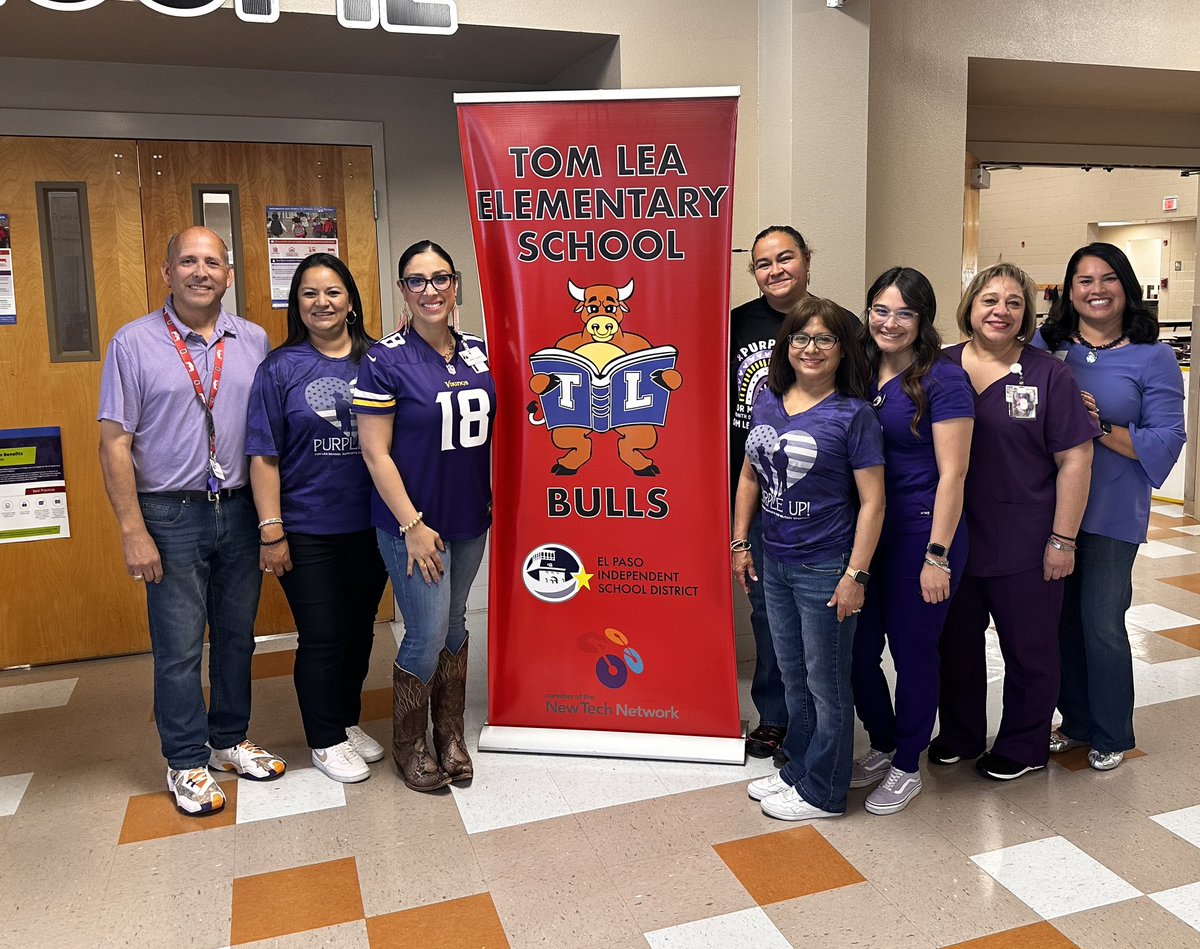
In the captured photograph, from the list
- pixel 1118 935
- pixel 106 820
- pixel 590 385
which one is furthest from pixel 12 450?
pixel 1118 935

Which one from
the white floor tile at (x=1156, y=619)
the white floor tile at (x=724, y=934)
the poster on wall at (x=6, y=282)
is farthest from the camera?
the white floor tile at (x=1156, y=619)

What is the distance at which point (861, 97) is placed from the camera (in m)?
3.62

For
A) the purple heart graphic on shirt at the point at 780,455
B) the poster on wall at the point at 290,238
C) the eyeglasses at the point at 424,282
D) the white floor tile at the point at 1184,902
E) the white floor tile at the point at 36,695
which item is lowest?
the white floor tile at the point at 1184,902

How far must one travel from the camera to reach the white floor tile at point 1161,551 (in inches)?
212

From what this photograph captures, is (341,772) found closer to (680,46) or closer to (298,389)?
(298,389)

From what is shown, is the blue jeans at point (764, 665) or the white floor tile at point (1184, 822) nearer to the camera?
the white floor tile at point (1184, 822)

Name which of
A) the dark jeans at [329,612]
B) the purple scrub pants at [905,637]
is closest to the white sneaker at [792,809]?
the purple scrub pants at [905,637]

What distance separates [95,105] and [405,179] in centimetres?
121

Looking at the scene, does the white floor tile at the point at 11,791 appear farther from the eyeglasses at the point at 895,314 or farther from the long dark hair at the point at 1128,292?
the long dark hair at the point at 1128,292

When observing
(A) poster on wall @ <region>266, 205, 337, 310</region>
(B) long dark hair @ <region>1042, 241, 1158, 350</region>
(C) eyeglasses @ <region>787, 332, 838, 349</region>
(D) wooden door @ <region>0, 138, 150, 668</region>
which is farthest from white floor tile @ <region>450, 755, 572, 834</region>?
(A) poster on wall @ <region>266, 205, 337, 310</region>

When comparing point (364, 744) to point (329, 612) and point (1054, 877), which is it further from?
point (1054, 877)

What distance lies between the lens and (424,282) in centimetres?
261

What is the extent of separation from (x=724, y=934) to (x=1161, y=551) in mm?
4441

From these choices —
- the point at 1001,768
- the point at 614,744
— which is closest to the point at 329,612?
the point at 614,744
